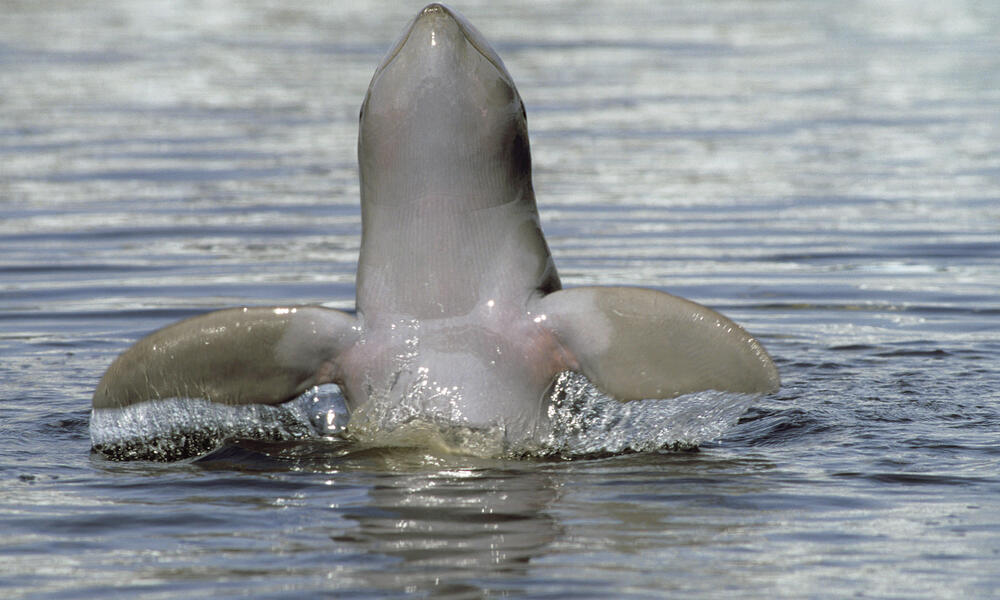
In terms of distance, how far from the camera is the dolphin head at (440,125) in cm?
616

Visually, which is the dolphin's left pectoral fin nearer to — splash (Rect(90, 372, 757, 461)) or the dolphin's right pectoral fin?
splash (Rect(90, 372, 757, 461))

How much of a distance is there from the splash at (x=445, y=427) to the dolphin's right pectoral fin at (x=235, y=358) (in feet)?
0.24

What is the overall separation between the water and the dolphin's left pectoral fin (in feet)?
1.08

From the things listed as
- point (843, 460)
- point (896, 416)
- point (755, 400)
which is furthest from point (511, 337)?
point (896, 416)

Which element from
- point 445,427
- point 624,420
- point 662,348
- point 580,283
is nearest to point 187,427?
point 445,427

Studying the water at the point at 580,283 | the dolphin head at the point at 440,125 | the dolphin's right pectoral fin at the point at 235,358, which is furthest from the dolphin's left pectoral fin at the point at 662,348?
the dolphin's right pectoral fin at the point at 235,358

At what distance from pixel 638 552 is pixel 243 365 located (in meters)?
2.04

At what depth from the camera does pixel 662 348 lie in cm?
595

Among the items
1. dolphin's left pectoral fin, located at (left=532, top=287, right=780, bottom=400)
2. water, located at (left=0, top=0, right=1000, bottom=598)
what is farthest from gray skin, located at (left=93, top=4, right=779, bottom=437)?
water, located at (left=0, top=0, right=1000, bottom=598)

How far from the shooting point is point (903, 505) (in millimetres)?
5266

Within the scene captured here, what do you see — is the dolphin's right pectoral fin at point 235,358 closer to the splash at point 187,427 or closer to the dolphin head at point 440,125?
the splash at point 187,427

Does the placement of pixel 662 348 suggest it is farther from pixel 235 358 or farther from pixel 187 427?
pixel 187 427

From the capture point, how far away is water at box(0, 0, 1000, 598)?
15.6ft

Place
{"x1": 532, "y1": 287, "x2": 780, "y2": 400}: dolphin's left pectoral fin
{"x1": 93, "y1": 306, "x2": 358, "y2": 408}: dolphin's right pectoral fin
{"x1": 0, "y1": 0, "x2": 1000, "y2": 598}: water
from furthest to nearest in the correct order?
{"x1": 93, "y1": 306, "x2": 358, "y2": 408}: dolphin's right pectoral fin → {"x1": 532, "y1": 287, "x2": 780, "y2": 400}: dolphin's left pectoral fin → {"x1": 0, "y1": 0, "x2": 1000, "y2": 598}: water
